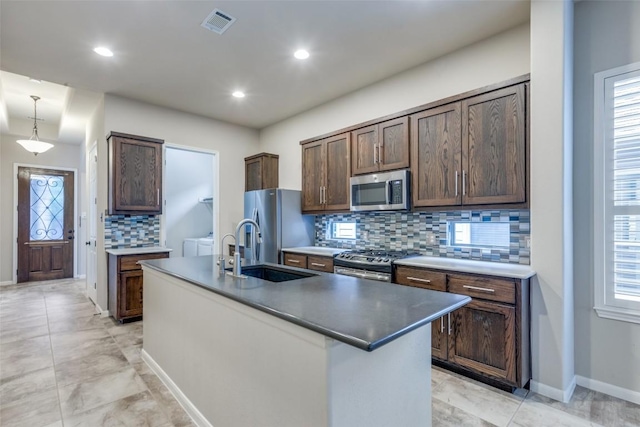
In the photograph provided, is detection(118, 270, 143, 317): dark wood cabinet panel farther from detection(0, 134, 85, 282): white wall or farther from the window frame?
the window frame

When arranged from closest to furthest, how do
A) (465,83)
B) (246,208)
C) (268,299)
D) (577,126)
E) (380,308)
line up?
(380,308) < (268,299) < (577,126) < (465,83) < (246,208)

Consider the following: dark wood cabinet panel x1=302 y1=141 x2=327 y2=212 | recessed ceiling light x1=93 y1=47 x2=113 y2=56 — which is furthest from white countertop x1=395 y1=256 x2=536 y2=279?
recessed ceiling light x1=93 y1=47 x2=113 y2=56

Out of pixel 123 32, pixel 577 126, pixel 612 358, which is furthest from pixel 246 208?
pixel 612 358

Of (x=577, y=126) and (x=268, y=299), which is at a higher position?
(x=577, y=126)

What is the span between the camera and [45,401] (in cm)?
221

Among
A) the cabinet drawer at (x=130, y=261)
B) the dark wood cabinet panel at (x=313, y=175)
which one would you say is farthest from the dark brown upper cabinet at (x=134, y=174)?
the dark wood cabinet panel at (x=313, y=175)

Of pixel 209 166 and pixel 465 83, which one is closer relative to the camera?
pixel 465 83

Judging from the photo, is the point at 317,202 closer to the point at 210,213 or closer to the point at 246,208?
the point at 246,208

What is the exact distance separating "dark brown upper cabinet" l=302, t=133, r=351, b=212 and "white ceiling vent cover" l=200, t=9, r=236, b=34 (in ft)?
5.53

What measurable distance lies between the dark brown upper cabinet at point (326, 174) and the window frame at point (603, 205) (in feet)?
7.22

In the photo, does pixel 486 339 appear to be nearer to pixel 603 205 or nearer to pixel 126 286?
pixel 603 205

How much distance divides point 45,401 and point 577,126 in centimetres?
433

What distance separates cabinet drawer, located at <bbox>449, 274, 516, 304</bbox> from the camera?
224cm

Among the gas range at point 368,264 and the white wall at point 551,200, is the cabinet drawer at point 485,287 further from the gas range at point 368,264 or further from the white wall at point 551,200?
the gas range at point 368,264
